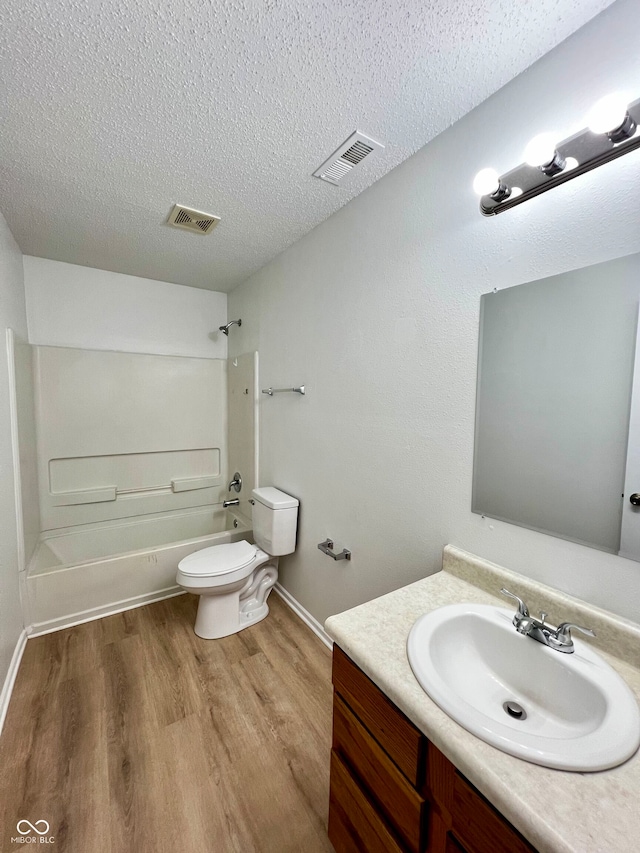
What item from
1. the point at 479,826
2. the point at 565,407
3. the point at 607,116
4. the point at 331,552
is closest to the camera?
the point at 479,826

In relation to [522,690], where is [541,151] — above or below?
above

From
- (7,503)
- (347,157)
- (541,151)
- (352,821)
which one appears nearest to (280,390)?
(347,157)

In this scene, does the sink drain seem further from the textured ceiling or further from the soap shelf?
the textured ceiling

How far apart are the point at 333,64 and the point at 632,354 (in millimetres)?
1167

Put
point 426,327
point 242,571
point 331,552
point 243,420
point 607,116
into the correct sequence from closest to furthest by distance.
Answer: point 607,116, point 426,327, point 331,552, point 242,571, point 243,420

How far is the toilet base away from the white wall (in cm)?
204

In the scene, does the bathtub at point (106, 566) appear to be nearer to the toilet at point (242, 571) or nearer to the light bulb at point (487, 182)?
the toilet at point (242, 571)

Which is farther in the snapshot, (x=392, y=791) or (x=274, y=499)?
(x=274, y=499)

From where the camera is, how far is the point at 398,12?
0.90 metres

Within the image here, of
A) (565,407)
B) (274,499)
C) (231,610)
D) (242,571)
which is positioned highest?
(565,407)

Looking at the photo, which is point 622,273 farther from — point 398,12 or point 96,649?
point 96,649

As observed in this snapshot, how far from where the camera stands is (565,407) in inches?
38.8

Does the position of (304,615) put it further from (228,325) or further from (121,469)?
(228,325)

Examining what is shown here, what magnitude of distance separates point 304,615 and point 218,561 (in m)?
0.66
